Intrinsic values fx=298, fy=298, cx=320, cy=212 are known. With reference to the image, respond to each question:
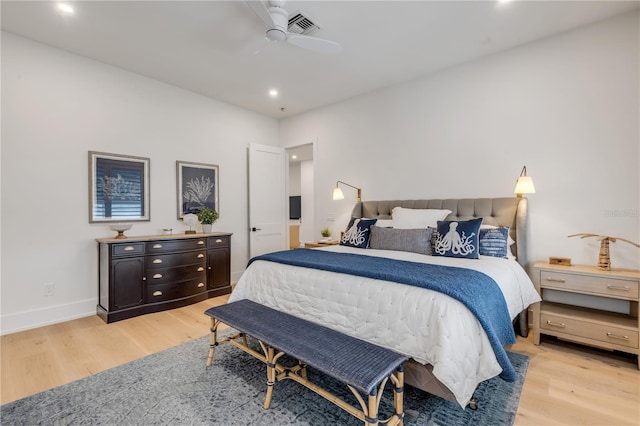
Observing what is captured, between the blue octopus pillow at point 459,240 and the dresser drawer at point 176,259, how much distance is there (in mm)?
2862

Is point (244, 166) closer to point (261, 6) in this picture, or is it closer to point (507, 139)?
point (261, 6)

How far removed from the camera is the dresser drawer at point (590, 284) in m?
2.27

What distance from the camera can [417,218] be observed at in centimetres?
331

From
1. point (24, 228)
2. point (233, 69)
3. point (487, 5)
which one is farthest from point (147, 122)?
point (487, 5)

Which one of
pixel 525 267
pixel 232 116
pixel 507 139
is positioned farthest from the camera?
pixel 232 116

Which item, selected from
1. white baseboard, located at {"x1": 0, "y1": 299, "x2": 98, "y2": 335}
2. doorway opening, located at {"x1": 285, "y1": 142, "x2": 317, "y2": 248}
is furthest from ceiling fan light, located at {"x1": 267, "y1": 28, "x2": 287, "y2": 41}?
doorway opening, located at {"x1": 285, "y1": 142, "x2": 317, "y2": 248}

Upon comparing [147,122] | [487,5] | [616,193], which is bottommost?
[616,193]

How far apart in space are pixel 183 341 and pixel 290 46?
304 centimetres

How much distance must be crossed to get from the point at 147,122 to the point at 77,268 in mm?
1904

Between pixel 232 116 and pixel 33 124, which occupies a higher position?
pixel 232 116

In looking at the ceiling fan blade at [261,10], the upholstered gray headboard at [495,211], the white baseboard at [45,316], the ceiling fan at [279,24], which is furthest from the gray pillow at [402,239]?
the white baseboard at [45,316]

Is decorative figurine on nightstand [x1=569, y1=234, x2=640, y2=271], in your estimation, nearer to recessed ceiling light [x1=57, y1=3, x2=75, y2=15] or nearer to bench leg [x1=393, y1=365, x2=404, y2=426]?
bench leg [x1=393, y1=365, x2=404, y2=426]

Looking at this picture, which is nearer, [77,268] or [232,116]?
[77,268]

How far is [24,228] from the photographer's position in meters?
2.96
